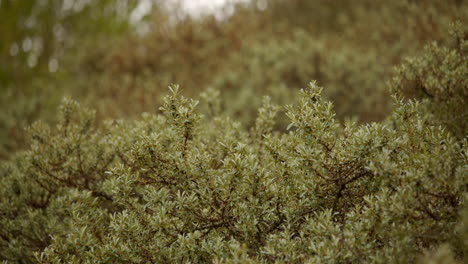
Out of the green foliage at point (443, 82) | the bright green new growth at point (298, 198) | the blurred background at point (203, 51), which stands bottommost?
the bright green new growth at point (298, 198)

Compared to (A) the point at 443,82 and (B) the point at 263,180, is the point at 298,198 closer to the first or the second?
(B) the point at 263,180

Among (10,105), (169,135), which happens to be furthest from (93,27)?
(169,135)

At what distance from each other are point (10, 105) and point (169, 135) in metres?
6.03

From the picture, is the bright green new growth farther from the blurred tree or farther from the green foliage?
the blurred tree

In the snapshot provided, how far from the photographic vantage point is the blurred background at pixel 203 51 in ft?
22.5

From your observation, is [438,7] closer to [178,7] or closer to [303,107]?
[303,107]

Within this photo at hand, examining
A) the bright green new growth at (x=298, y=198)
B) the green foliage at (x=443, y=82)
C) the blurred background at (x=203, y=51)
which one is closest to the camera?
the bright green new growth at (x=298, y=198)

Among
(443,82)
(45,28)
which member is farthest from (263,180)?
(45,28)

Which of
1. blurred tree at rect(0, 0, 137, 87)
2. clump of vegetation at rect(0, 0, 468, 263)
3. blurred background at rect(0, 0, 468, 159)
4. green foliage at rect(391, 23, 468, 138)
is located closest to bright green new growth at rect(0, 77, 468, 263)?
clump of vegetation at rect(0, 0, 468, 263)

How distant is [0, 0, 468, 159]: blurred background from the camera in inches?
271

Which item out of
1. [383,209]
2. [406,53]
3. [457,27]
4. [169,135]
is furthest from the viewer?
[406,53]

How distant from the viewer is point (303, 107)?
103 inches

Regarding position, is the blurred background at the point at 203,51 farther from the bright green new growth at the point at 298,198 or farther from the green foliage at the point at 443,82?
the bright green new growth at the point at 298,198

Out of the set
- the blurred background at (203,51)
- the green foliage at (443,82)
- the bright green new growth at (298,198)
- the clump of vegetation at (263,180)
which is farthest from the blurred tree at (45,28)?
the green foliage at (443,82)
